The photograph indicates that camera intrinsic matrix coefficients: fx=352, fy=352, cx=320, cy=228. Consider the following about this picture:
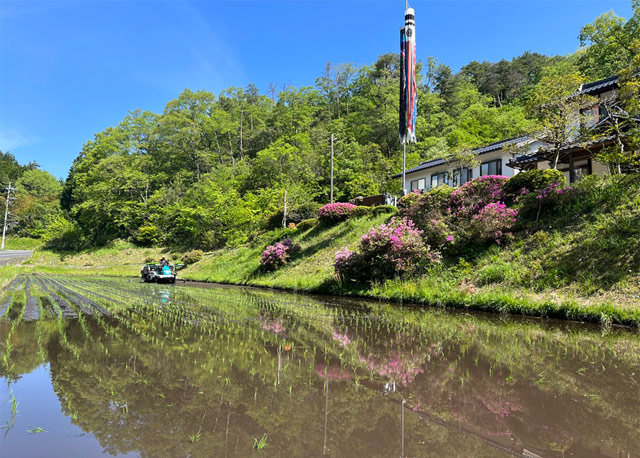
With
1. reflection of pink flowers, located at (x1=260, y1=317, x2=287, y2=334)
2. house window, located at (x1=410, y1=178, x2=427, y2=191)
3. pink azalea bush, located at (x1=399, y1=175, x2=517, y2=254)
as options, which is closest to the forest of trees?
house window, located at (x1=410, y1=178, x2=427, y2=191)

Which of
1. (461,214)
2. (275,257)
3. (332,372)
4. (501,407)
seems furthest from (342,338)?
(275,257)

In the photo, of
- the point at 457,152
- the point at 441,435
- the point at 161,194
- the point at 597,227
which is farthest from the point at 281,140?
the point at 441,435

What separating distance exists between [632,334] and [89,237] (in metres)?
57.1

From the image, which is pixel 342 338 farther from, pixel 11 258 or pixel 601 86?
pixel 11 258

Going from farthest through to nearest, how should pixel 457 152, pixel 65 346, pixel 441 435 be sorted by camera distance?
pixel 457 152, pixel 65 346, pixel 441 435

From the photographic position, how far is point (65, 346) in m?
6.01

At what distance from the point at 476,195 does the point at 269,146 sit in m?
37.8

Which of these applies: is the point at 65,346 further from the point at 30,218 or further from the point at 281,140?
the point at 30,218

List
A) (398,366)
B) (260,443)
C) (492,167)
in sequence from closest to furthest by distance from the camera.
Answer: (260,443) → (398,366) → (492,167)

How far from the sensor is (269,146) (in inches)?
1962

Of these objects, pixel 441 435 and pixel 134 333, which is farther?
pixel 134 333

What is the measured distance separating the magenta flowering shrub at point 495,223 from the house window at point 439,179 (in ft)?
53.7

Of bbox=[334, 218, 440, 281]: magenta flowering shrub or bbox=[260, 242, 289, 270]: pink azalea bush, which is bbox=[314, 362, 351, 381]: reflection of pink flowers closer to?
bbox=[334, 218, 440, 281]: magenta flowering shrub

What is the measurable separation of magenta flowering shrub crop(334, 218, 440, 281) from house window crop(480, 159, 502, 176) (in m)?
14.0
